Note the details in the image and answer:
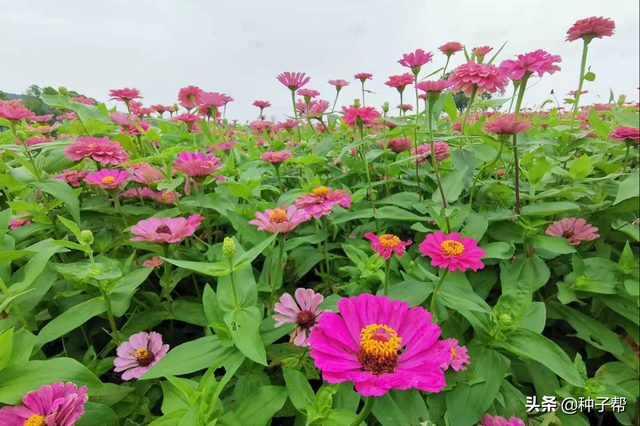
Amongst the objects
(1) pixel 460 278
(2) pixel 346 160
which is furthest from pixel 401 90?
(1) pixel 460 278

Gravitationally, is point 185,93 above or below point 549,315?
above

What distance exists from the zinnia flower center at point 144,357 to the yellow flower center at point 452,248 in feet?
2.05

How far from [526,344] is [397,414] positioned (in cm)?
27

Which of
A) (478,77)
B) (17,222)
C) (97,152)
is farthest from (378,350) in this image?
(17,222)

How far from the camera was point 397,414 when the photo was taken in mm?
564

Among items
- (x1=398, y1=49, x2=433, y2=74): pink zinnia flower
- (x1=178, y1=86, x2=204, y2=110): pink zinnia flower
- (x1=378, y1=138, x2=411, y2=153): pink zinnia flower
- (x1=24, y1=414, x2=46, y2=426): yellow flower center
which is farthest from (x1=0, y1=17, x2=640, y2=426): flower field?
(x1=178, y1=86, x2=204, y2=110): pink zinnia flower

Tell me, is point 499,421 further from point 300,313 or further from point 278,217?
point 278,217

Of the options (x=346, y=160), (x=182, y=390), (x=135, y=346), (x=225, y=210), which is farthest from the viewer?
(x=346, y=160)

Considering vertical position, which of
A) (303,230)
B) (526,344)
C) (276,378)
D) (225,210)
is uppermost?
(225,210)

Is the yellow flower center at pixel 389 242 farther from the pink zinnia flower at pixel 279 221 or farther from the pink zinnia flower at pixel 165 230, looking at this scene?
the pink zinnia flower at pixel 165 230

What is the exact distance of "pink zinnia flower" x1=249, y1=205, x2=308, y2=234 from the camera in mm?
718

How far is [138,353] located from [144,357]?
0.05ft

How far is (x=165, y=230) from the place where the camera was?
0.76m

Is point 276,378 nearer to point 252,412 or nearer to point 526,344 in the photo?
point 252,412
